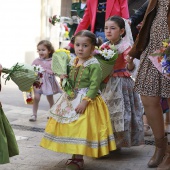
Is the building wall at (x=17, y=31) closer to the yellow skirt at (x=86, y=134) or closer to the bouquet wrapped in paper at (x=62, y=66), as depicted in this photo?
the bouquet wrapped in paper at (x=62, y=66)

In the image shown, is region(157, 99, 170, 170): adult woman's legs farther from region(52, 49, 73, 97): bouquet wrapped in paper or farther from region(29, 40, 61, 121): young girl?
region(29, 40, 61, 121): young girl

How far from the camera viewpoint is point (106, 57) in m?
4.77

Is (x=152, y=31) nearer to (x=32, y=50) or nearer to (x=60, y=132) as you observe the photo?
(x=60, y=132)

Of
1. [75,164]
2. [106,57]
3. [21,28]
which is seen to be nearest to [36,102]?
[106,57]

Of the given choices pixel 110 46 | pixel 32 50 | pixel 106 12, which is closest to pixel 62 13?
pixel 32 50

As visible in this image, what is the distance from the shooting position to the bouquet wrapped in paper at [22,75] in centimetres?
379

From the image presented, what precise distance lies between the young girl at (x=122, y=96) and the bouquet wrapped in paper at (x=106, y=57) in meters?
0.21

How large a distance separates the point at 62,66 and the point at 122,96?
87 cm

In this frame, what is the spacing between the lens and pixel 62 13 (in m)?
18.8

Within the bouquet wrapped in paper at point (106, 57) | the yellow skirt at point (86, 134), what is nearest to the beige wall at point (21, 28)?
the bouquet wrapped in paper at point (106, 57)

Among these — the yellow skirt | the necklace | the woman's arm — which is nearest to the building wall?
the woman's arm

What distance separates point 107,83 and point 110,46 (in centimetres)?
47

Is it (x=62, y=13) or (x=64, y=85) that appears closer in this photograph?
(x=64, y=85)

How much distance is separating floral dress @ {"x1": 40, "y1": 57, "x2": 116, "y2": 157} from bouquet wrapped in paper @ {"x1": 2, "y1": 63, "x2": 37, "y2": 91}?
0.70 metres
